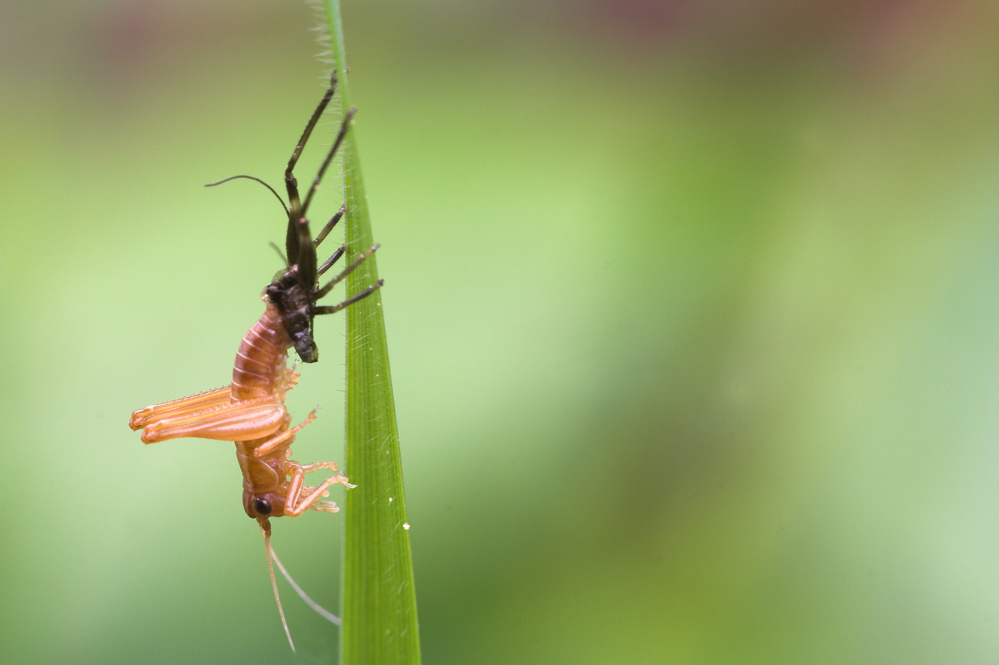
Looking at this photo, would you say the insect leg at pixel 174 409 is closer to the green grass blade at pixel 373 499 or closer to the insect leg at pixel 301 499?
the insect leg at pixel 301 499

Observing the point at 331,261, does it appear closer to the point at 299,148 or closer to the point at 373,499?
the point at 299,148

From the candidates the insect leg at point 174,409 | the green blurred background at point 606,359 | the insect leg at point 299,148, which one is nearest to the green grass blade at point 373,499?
the insect leg at point 299,148

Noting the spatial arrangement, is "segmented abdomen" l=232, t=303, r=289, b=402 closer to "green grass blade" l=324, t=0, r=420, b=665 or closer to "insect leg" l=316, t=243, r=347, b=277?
"insect leg" l=316, t=243, r=347, b=277

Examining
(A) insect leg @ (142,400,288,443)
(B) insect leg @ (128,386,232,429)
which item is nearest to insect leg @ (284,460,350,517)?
(A) insect leg @ (142,400,288,443)

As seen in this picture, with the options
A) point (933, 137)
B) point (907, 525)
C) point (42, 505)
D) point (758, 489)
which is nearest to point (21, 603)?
point (42, 505)

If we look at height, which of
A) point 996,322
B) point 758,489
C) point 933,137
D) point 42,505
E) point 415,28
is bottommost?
point 758,489

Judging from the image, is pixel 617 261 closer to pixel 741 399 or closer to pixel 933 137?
pixel 741 399
